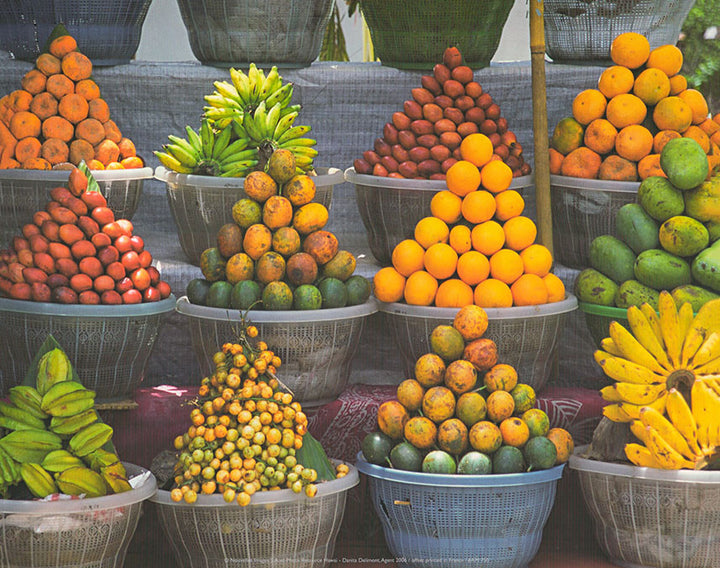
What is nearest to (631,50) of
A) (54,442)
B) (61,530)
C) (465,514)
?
(465,514)

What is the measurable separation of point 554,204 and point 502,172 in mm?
494

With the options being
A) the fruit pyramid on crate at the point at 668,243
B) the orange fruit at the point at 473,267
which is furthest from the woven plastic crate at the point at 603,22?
the orange fruit at the point at 473,267

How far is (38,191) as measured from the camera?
296cm

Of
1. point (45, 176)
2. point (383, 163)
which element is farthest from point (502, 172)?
point (45, 176)

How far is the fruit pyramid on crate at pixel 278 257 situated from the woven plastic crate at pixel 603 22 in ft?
4.34

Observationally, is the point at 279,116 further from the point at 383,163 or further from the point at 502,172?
the point at 502,172

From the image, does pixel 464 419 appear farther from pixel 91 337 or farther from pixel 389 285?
pixel 91 337

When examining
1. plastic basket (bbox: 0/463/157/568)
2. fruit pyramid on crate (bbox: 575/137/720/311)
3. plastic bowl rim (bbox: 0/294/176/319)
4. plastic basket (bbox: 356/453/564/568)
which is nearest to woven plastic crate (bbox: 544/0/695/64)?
fruit pyramid on crate (bbox: 575/137/720/311)

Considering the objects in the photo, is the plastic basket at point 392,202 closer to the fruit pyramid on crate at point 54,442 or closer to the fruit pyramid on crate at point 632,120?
the fruit pyramid on crate at point 632,120

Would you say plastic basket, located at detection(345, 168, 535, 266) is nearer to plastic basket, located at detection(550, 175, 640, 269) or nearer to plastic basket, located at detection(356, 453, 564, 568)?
plastic basket, located at detection(550, 175, 640, 269)

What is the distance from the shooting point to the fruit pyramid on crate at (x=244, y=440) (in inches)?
90.9

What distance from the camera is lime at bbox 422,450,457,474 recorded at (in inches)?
95.5

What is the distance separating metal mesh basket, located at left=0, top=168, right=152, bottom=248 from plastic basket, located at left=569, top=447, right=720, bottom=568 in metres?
1.54

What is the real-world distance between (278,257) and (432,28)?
1204 mm
